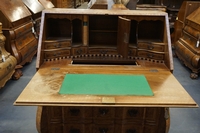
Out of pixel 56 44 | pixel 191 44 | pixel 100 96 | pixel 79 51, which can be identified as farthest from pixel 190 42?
pixel 100 96

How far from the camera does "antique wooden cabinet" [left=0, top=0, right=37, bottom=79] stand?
329 cm

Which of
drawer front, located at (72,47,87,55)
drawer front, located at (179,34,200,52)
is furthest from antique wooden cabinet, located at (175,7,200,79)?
drawer front, located at (72,47,87,55)

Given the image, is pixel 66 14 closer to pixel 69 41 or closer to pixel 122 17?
pixel 69 41

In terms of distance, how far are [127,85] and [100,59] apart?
0.70 m

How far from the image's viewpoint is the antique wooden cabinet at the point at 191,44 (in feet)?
12.1

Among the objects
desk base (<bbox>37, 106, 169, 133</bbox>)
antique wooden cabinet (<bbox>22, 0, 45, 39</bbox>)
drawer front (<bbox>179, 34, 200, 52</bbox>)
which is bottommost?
desk base (<bbox>37, 106, 169, 133</bbox>)

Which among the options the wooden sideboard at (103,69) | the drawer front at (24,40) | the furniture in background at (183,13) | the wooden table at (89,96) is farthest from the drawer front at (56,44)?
the furniture in background at (183,13)

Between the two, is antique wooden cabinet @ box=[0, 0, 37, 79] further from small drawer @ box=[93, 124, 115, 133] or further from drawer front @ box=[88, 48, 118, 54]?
small drawer @ box=[93, 124, 115, 133]

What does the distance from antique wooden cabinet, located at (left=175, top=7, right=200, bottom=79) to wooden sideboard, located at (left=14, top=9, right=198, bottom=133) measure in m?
1.72

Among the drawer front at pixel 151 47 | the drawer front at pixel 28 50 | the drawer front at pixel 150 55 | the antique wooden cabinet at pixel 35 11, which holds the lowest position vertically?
the drawer front at pixel 28 50

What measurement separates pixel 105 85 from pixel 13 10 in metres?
2.74

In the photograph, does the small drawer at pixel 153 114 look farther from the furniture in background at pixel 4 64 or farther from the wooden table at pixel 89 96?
the furniture in background at pixel 4 64

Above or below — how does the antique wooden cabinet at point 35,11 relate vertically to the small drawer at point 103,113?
above

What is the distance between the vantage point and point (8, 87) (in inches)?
127
